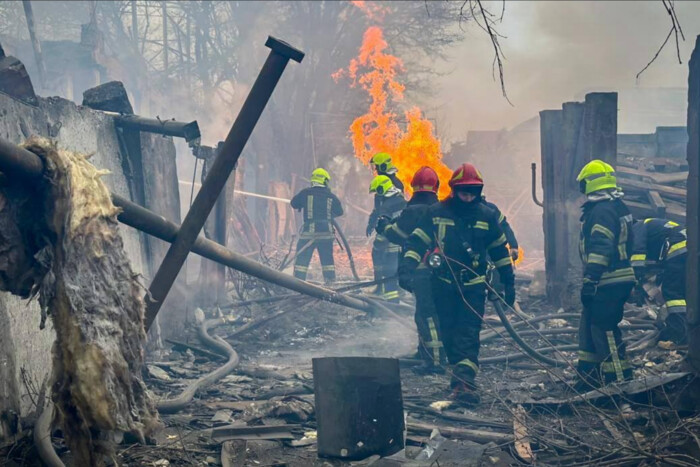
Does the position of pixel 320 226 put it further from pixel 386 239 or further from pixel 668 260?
pixel 668 260

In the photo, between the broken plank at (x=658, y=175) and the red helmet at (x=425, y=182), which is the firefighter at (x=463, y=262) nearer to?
the red helmet at (x=425, y=182)

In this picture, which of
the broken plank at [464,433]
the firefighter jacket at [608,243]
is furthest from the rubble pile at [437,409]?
the firefighter jacket at [608,243]

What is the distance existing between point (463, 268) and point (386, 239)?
422cm

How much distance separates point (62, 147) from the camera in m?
5.53

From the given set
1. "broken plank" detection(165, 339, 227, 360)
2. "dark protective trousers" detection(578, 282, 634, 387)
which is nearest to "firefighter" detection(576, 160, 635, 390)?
"dark protective trousers" detection(578, 282, 634, 387)

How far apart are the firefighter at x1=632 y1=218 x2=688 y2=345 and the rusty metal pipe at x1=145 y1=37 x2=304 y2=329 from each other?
531 cm

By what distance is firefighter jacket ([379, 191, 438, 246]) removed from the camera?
757 centimetres

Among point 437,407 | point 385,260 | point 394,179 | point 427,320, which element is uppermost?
point 394,179

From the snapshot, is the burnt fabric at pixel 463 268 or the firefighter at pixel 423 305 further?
the firefighter at pixel 423 305

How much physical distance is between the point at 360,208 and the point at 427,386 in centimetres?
1520

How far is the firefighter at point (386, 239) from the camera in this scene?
11.1 meters

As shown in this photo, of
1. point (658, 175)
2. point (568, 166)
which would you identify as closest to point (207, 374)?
point (568, 166)

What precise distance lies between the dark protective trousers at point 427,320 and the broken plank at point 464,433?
1.83 m

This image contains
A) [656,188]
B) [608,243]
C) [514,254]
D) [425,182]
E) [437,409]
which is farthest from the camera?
[656,188]
